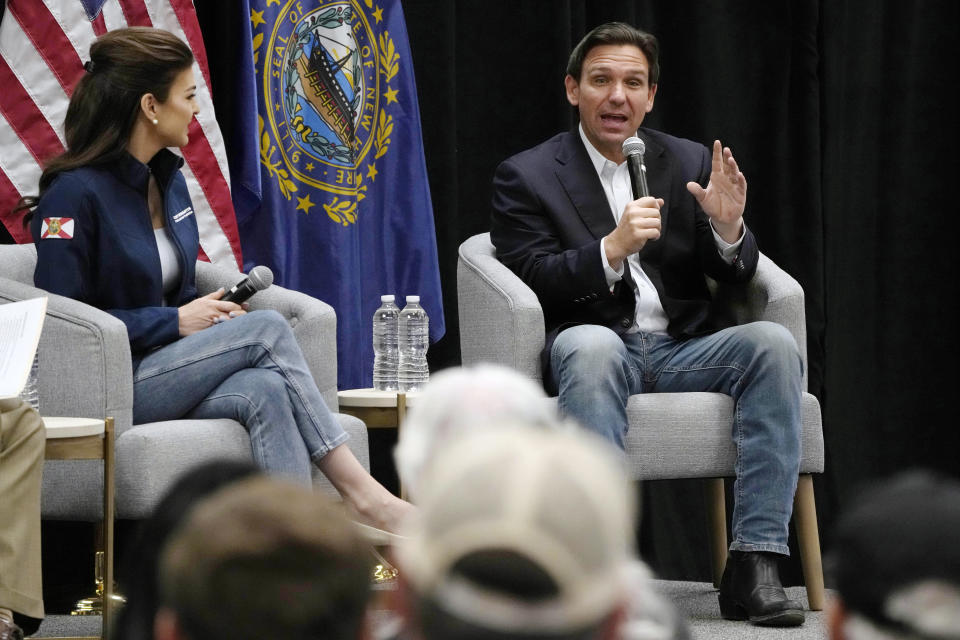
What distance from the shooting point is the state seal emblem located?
134 inches

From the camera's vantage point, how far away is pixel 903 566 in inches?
20.4

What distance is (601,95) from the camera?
2.97 metres

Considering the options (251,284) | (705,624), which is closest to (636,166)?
(251,284)

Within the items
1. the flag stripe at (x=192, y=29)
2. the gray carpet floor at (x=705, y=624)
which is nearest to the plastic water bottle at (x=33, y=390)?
the gray carpet floor at (x=705, y=624)

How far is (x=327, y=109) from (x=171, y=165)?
0.80 metres

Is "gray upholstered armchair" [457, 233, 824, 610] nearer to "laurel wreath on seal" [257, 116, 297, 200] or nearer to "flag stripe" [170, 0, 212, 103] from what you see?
"laurel wreath on seal" [257, 116, 297, 200]

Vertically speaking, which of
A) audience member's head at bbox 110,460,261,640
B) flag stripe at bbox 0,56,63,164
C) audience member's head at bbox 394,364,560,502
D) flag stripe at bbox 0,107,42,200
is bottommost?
audience member's head at bbox 110,460,261,640

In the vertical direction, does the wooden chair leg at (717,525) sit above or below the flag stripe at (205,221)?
below

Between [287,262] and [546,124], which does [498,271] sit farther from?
[546,124]

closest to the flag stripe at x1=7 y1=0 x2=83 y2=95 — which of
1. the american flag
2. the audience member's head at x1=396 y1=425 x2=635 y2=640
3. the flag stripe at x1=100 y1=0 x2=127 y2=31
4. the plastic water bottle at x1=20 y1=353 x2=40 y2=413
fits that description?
the american flag

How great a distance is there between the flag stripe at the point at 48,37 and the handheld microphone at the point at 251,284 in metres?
0.79

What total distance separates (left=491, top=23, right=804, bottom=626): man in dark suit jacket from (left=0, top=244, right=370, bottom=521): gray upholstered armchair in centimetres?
73

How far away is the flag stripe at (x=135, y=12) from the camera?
10.5 ft

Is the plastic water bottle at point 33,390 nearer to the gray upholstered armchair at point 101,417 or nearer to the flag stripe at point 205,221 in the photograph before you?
the gray upholstered armchair at point 101,417
